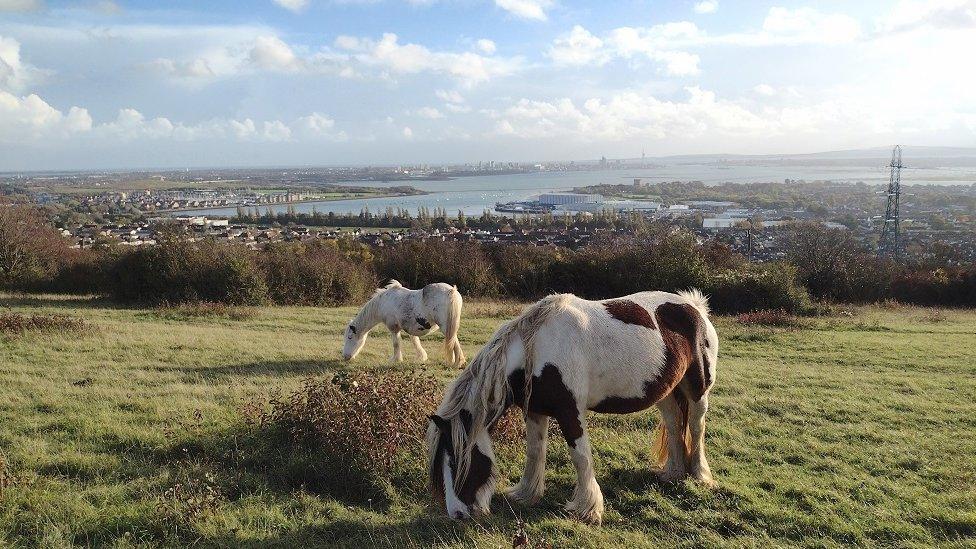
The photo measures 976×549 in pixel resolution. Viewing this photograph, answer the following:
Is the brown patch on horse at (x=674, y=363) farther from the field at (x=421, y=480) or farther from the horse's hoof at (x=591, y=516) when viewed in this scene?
the field at (x=421, y=480)

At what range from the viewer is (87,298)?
26.1 metres

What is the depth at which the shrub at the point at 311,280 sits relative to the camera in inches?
1117

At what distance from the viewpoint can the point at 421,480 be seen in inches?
254

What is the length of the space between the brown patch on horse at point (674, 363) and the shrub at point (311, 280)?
24.1 metres

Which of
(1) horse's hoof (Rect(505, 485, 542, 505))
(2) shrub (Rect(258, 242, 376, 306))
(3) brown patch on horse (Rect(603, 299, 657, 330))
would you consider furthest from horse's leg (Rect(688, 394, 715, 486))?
(2) shrub (Rect(258, 242, 376, 306))

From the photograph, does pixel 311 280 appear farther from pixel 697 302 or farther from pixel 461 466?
pixel 461 466

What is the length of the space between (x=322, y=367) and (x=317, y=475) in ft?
20.0

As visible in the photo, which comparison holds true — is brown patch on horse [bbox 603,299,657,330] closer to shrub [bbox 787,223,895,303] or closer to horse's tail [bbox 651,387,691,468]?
horse's tail [bbox 651,387,691,468]

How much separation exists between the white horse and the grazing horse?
21.2ft

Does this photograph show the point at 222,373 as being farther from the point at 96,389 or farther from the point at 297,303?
the point at 297,303

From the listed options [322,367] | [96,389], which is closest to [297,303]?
[322,367]

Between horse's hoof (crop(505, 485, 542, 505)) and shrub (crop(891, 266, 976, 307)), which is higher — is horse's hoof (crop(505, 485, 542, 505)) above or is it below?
above

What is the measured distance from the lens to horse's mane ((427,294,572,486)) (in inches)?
215

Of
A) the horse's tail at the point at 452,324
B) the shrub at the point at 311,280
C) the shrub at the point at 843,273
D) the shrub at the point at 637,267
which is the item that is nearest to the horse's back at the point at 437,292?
the horse's tail at the point at 452,324
